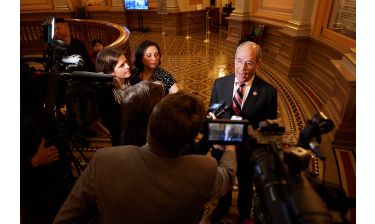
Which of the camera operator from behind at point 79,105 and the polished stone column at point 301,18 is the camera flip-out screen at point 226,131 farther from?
the polished stone column at point 301,18

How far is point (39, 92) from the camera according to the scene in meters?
1.20

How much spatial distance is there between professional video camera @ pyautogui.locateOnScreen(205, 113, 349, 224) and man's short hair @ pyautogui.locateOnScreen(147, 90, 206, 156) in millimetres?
110

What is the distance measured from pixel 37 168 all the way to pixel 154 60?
4.03 feet

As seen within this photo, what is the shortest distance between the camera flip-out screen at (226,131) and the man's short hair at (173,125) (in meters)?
0.09

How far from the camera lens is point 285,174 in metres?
0.67

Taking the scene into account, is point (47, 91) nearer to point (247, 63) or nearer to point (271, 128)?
point (271, 128)

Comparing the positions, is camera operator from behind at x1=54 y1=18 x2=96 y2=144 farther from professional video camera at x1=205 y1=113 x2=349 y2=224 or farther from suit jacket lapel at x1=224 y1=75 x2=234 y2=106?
suit jacket lapel at x1=224 y1=75 x2=234 y2=106

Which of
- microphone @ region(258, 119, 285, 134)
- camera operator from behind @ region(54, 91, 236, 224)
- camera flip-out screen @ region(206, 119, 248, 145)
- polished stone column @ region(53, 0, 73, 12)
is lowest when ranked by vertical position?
camera operator from behind @ region(54, 91, 236, 224)

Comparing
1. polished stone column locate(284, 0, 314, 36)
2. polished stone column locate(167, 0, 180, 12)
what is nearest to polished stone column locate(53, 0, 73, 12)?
polished stone column locate(167, 0, 180, 12)

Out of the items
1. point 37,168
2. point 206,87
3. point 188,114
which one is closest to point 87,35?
point 206,87

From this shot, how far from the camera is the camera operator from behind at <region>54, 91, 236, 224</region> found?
0.86 metres

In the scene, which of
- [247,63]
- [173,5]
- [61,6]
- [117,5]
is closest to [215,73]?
[247,63]

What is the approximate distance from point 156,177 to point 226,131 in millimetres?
337

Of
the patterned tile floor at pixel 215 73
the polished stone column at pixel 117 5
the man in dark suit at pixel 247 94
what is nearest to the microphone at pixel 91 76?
the man in dark suit at pixel 247 94
